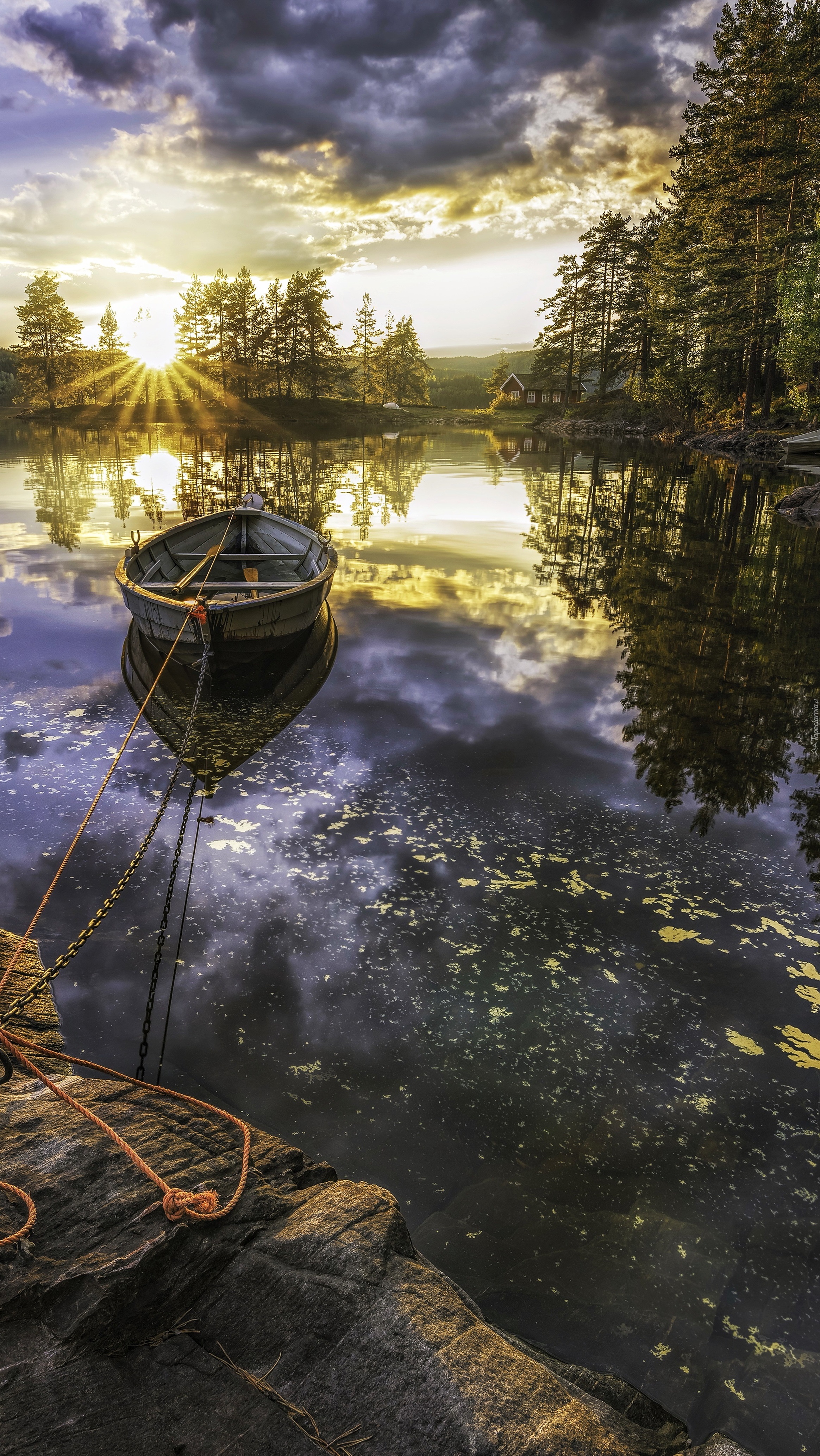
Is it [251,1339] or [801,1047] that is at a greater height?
[251,1339]

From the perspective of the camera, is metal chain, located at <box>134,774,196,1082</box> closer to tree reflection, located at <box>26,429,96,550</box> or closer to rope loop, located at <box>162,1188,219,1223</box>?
rope loop, located at <box>162,1188,219,1223</box>

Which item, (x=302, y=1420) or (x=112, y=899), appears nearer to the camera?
(x=302, y=1420)

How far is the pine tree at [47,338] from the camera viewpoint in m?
80.1

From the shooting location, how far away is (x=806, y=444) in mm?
29094

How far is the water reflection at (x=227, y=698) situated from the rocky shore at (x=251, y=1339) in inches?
186

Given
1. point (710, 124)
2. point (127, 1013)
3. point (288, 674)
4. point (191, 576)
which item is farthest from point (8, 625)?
point (710, 124)

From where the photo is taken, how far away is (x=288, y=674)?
10.6 metres

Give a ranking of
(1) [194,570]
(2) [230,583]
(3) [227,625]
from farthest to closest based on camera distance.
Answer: (2) [230,583] < (1) [194,570] < (3) [227,625]

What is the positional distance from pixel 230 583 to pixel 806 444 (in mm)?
26589

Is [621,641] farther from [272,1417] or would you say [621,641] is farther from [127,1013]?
[272,1417]

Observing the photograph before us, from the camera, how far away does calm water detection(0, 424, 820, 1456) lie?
3.33 meters

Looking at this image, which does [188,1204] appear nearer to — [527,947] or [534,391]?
[527,947]

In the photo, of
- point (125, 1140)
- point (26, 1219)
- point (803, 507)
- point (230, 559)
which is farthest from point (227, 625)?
point (803, 507)

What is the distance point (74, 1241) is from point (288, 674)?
27.6ft
